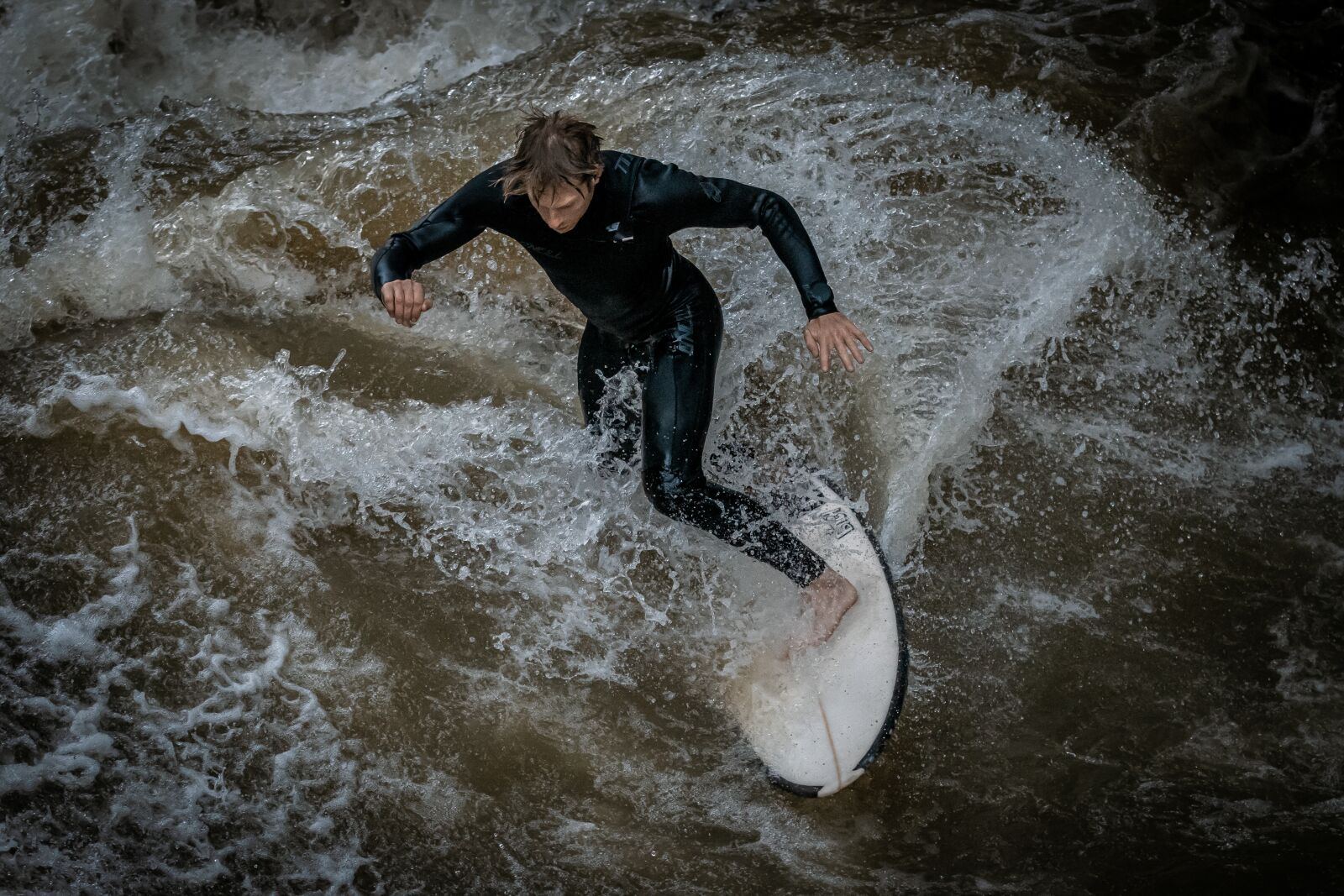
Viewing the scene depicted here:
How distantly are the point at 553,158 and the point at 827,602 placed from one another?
1.63m

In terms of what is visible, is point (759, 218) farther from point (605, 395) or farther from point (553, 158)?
point (605, 395)

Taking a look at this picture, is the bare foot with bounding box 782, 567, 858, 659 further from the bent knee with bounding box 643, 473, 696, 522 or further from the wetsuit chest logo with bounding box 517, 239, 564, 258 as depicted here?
the wetsuit chest logo with bounding box 517, 239, 564, 258

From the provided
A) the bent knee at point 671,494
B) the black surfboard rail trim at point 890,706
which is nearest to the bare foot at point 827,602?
the black surfboard rail trim at point 890,706

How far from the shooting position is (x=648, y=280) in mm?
2969

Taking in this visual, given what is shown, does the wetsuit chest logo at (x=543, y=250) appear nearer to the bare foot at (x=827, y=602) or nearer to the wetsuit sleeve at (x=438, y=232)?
the wetsuit sleeve at (x=438, y=232)

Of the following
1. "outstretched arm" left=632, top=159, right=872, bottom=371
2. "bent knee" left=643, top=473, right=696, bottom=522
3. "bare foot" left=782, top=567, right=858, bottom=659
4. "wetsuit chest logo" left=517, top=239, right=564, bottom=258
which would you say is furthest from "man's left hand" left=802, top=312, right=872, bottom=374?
"bare foot" left=782, top=567, right=858, bottom=659

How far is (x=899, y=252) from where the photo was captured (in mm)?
3828

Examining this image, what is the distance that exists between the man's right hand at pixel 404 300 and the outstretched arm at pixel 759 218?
595 millimetres

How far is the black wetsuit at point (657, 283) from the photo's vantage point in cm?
272

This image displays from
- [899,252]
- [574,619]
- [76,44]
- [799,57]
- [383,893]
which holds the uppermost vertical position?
[799,57]

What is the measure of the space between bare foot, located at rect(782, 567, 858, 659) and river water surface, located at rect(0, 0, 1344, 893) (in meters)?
0.26

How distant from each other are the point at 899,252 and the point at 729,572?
1.33 m

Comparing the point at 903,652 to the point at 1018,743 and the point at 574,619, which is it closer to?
the point at 1018,743

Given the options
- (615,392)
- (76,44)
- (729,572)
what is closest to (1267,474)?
(729,572)
